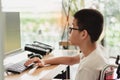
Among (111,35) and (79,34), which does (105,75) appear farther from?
(111,35)

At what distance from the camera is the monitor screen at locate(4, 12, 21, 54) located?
1971 millimetres

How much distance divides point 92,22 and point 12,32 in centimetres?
84

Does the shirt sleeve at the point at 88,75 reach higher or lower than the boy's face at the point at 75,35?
lower

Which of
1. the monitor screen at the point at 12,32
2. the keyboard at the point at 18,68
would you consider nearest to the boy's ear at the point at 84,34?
the keyboard at the point at 18,68

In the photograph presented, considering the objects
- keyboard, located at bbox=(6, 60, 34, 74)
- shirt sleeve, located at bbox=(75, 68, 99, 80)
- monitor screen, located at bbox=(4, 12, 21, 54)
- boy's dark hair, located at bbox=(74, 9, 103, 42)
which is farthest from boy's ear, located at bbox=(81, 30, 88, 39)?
monitor screen, located at bbox=(4, 12, 21, 54)

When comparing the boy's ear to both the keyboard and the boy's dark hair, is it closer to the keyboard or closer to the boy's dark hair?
the boy's dark hair

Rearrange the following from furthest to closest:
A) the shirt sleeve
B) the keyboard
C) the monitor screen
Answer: the monitor screen < the keyboard < the shirt sleeve

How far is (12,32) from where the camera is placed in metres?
2.08

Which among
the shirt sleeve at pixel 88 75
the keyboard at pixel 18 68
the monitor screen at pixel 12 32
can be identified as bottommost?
the keyboard at pixel 18 68

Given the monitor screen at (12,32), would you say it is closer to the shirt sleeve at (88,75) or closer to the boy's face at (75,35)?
the boy's face at (75,35)

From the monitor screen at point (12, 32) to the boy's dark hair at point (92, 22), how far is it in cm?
71

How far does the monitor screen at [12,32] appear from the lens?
6.47ft

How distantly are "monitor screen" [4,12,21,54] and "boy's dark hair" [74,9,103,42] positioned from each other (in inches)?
27.8

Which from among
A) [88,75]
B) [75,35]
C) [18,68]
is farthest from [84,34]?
[18,68]
